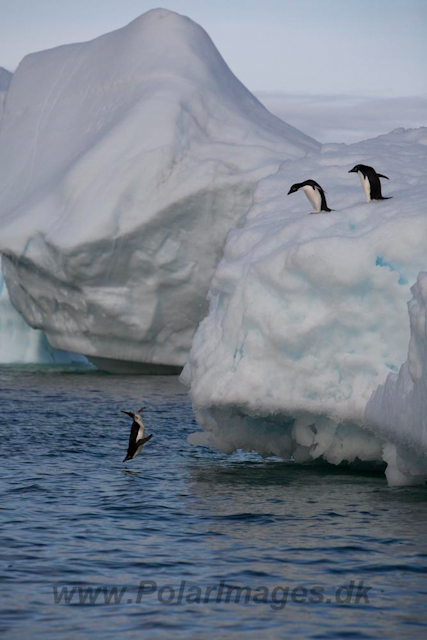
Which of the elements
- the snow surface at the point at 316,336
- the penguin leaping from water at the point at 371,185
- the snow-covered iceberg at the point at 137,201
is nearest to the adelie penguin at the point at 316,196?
the snow surface at the point at 316,336

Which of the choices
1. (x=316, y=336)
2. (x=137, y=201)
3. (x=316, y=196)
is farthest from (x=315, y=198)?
(x=137, y=201)

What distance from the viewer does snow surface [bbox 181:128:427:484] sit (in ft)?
39.7

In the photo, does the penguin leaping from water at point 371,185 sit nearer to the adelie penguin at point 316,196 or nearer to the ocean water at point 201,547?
the adelie penguin at point 316,196

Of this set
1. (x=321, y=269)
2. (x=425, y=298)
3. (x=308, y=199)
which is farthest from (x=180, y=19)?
(x=425, y=298)

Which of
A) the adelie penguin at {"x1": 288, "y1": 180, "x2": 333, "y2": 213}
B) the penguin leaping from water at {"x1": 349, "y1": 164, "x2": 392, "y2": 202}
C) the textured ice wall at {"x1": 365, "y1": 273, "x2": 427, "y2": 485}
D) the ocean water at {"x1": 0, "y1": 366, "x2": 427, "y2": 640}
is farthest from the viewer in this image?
the adelie penguin at {"x1": 288, "y1": 180, "x2": 333, "y2": 213}

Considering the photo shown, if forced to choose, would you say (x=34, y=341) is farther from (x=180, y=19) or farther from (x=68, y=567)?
(x=68, y=567)

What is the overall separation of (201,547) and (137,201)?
56.5ft

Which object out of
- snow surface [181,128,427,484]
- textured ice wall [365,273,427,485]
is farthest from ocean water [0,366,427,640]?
snow surface [181,128,427,484]

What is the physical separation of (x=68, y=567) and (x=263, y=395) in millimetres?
4299

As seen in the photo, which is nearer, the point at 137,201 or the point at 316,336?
the point at 316,336

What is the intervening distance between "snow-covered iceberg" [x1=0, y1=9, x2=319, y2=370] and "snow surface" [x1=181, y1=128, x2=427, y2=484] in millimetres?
11763

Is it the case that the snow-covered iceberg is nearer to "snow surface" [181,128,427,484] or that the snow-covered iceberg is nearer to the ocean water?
the ocean water

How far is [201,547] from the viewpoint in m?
9.45

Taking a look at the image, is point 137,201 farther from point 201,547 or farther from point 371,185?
point 201,547
